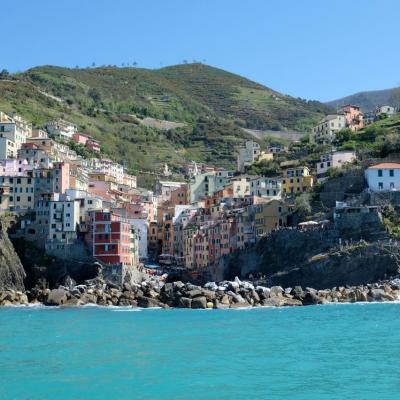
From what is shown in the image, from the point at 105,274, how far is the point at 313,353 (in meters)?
50.6

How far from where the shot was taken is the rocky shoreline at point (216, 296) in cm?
6372

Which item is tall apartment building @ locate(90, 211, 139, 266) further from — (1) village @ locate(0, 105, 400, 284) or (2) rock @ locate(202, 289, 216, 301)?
(2) rock @ locate(202, 289, 216, 301)

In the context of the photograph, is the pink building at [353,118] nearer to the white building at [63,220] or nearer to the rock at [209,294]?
the white building at [63,220]

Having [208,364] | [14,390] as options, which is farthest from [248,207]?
[14,390]

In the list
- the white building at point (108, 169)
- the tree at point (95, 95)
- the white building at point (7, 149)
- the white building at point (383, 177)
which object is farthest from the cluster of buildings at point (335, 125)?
the tree at point (95, 95)

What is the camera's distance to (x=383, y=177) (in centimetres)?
8175

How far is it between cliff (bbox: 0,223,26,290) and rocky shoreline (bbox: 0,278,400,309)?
22.6 feet

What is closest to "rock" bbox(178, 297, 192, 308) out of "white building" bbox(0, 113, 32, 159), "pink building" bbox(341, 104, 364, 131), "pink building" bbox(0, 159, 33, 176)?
"pink building" bbox(0, 159, 33, 176)

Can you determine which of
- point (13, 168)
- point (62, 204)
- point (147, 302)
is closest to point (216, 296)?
point (147, 302)

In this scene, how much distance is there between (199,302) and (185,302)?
185cm

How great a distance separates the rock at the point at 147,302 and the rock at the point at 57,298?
7592 millimetres

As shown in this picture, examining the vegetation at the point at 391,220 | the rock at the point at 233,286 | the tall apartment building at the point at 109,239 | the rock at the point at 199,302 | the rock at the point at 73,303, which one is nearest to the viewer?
the rock at the point at 199,302

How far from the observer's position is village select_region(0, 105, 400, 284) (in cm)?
8462

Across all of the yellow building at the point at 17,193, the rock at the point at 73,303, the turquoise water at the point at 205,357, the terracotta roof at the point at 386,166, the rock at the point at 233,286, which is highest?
the terracotta roof at the point at 386,166
